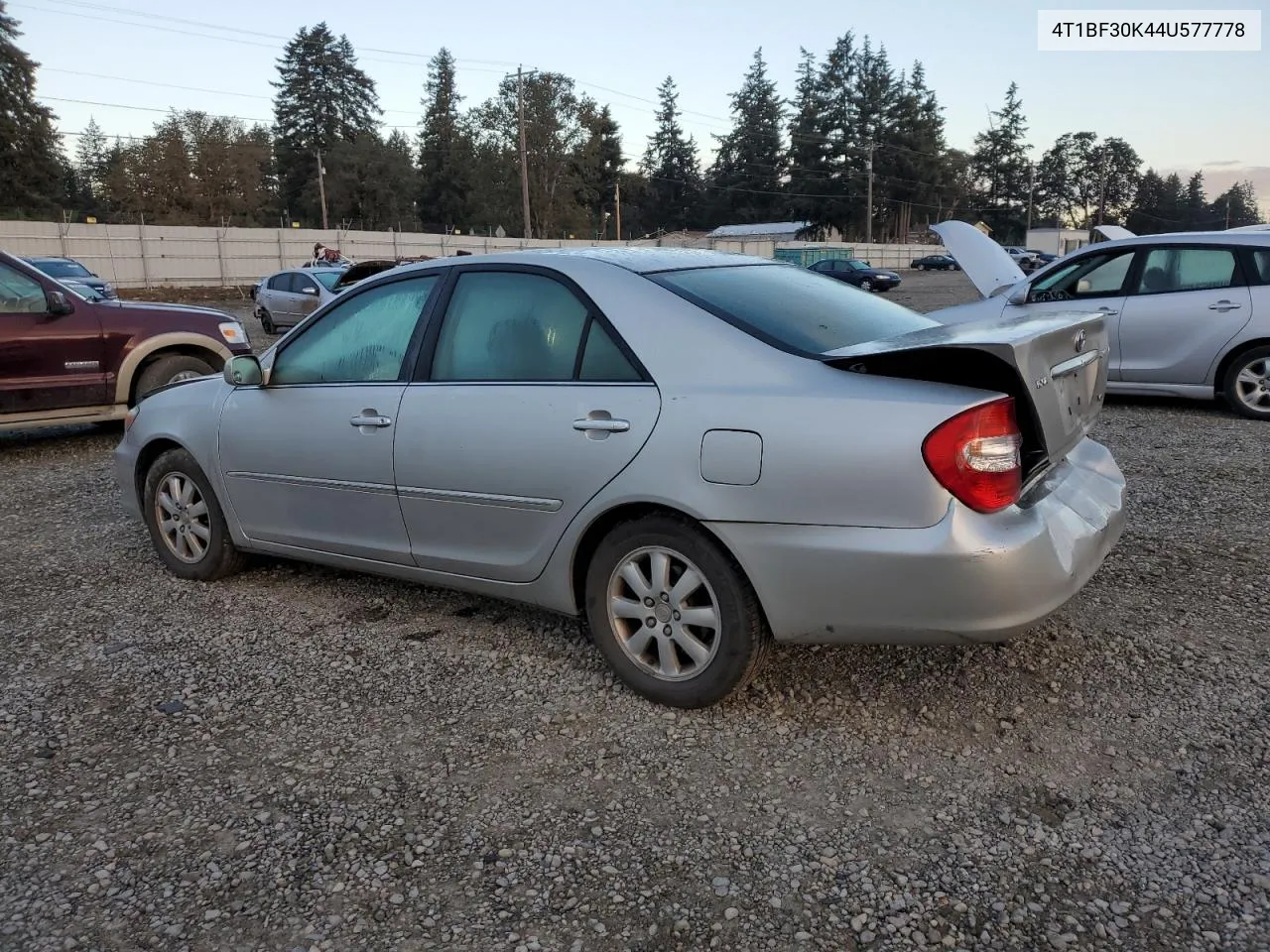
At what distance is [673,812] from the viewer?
277 cm

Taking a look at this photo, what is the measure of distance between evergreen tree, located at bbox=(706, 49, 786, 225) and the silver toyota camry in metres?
99.2

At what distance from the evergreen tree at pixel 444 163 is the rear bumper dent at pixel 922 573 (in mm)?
80006

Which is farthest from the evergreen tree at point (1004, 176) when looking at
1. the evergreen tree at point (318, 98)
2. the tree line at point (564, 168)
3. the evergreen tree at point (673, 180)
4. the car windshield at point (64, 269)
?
the car windshield at point (64, 269)

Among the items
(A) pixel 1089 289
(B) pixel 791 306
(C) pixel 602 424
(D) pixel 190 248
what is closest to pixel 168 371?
(C) pixel 602 424

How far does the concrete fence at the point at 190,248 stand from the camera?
120ft

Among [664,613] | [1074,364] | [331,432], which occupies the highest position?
[1074,364]

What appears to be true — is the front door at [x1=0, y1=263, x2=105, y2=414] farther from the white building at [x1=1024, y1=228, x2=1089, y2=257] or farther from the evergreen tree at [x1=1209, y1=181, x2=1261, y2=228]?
the evergreen tree at [x1=1209, y1=181, x2=1261, y2=228]

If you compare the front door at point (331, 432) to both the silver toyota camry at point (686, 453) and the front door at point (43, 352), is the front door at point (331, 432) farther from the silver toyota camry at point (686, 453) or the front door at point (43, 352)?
the front door at point (43, 352)

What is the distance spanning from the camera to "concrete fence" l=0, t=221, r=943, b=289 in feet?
120

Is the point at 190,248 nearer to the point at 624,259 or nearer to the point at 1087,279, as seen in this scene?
the point at 1087,279

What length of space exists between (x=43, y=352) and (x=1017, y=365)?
25.6 feet

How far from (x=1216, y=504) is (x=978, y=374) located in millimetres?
3645

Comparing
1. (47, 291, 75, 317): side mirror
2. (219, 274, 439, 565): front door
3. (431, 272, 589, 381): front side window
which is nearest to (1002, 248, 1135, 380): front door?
(431, 272, 589, 381): front side window

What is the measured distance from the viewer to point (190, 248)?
3944cm
